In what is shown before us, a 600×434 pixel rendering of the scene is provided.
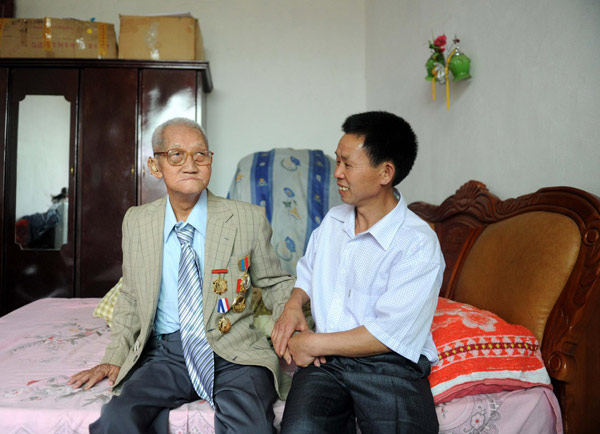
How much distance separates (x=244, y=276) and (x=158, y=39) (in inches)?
99.0

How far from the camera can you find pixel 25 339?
185cm

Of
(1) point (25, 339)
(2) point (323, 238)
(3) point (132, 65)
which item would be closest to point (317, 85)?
(3) point (132, 65)

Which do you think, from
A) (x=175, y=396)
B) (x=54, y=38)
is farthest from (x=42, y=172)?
(x=175, y=396)

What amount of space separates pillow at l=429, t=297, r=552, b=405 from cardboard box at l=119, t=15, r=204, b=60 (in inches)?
112

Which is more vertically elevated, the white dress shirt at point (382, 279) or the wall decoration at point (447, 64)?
the wall decoration at point (447, 64)

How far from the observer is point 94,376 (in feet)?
4.65

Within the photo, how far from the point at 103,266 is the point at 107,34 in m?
1.76

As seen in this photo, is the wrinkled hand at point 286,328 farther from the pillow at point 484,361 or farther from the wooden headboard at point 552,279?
the wooden headboard at point 552,279

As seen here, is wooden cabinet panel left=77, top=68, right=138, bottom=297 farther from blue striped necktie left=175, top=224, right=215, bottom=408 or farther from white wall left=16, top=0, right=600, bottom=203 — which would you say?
blue striped necktie left=175, top=224, right=215, bottom=408

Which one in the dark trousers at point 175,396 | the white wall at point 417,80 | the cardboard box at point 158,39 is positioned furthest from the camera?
the cardboard box at point 158,39

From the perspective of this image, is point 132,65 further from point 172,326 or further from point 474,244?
point 474,244

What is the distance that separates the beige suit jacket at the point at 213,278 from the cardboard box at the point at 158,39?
214 centimetres

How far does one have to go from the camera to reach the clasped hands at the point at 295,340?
1.36 m

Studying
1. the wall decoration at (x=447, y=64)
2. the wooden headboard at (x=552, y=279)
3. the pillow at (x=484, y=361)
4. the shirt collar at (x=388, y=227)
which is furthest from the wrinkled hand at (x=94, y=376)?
Result: the wall decoration at (x=447, y=64)
